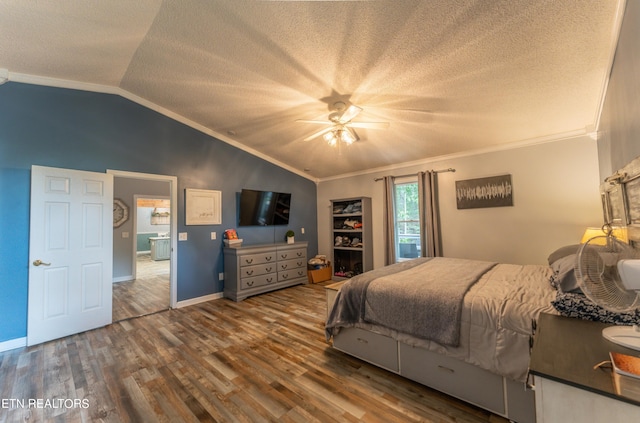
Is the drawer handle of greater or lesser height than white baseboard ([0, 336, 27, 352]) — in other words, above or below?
above

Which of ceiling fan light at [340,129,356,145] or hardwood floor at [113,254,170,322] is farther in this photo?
hardwood floor at [113,254,170,322]

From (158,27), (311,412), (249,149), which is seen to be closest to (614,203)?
(311,412)

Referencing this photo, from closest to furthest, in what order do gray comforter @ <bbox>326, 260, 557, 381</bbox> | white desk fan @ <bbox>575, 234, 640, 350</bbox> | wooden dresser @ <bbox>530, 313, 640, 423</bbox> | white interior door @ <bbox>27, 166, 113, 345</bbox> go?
1. wooden dresser @ <bbox>530, 313, 640, 423</bbox>
2. white desk fan @ <bbox>575, 234, 640, 350</bbox>
3. gray comforter @ <bbox>326, 260, 557, 381</bbox>
4. white interior door @ <bbox>27, 166, 113, 345</bbox>

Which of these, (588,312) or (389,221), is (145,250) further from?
(588,312)

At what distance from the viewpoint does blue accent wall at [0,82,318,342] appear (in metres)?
2.76

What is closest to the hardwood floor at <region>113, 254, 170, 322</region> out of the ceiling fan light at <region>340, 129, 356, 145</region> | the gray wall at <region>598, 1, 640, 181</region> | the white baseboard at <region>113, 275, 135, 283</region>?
the white baseboard at <region>113, 275, 135, 283</region>

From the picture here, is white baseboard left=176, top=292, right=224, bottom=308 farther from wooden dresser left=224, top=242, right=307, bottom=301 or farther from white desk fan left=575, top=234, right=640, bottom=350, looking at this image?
white desk fan left=575, top=234, right=640, bottom=350

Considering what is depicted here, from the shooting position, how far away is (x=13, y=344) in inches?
107

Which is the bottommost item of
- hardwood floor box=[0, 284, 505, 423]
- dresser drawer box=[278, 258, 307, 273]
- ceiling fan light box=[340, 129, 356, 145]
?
hardwood floor box=[0, 284, 505, 423]

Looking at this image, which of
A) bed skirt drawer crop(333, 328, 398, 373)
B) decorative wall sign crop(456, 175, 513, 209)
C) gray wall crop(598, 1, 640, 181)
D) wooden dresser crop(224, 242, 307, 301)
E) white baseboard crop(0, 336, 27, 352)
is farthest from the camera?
wooden dresser crop(224, 242, 307, 301)

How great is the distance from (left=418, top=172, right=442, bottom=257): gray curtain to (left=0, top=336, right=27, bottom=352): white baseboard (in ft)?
17.7

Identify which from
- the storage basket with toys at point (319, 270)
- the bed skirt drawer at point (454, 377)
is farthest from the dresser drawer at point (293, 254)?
the bed skirt drawer at point (454, 377)

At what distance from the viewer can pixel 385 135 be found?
3.86 metres

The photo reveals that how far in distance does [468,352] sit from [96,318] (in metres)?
4.13
